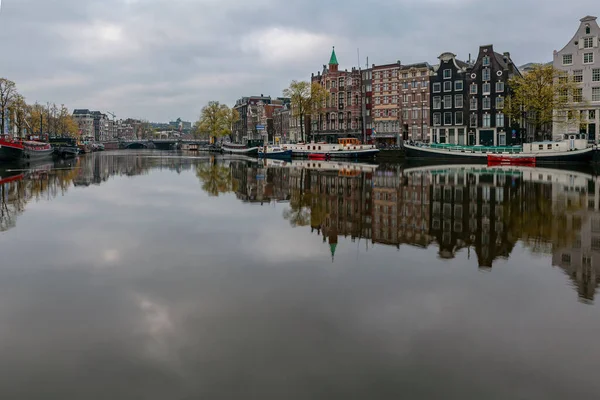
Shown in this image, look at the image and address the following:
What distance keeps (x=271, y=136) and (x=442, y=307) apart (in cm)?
13369

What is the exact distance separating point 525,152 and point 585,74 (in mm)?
16234

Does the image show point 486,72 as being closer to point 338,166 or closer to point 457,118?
point 457,118

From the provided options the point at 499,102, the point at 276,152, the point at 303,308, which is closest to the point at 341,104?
the point at 276,152

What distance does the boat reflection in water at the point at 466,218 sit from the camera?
41.3ft

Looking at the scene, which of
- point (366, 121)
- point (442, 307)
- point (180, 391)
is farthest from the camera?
point (366, 121)

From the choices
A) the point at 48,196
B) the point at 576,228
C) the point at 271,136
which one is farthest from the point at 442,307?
the point at 271,136

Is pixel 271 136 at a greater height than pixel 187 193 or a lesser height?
greater

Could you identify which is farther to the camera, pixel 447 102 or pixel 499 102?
pixel 447 102

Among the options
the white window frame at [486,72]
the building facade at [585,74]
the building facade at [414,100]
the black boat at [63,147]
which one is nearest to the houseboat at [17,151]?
the black boat at [63,147]

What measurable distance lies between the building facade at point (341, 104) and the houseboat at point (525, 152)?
25491mm

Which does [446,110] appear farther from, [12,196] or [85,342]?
[85,342]

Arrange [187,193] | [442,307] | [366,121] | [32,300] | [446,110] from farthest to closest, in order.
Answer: [366,121] < [446,110] < [187,193] < [32,300] < [442,307]

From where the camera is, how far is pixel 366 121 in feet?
317

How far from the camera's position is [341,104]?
9850 cm
